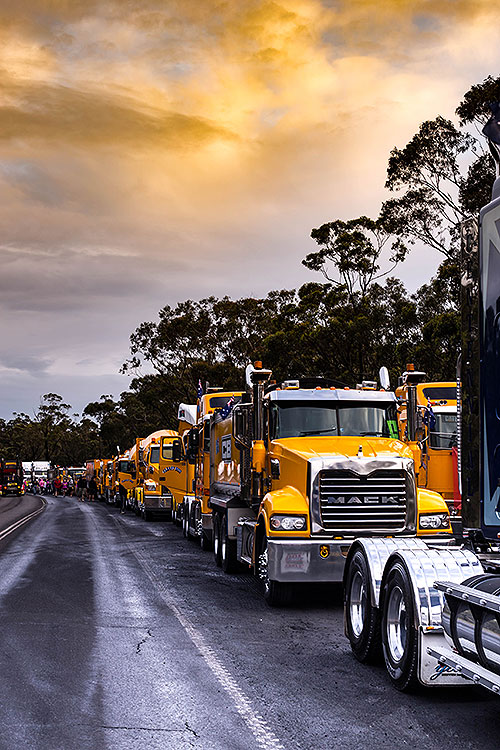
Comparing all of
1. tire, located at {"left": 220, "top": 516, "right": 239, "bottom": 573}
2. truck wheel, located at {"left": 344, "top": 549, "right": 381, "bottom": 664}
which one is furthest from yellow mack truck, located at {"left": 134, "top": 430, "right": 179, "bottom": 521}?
truck wheel, located at {"left": 344, "top": 549, "right": 381, "bottom": 664}

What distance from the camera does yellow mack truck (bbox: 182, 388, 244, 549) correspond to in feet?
63.1

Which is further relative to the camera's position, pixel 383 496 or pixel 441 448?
pixel 441 448

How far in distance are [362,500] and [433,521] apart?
1.08m

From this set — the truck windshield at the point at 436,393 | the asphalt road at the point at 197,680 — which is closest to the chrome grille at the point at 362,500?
the asphalt road at the point at 197,680

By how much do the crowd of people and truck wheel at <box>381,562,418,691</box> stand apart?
66294 millimetres

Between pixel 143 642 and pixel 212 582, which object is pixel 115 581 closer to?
pixel 212 582

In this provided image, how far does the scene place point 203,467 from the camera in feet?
66.0

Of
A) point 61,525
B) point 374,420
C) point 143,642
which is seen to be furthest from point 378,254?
point 143,642

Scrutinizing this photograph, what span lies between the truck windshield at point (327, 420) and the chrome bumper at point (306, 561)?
6.91 feet

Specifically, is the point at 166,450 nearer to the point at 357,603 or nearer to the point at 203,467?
the point at 203,467

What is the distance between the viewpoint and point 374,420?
13484 millimetres

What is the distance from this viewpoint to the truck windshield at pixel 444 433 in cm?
1866

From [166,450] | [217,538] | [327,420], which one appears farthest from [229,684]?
[166,450]

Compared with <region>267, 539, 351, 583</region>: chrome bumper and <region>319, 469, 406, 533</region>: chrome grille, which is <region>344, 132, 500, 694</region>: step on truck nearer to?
<region>267, 539, 351, 583</region>: chrome bumper
